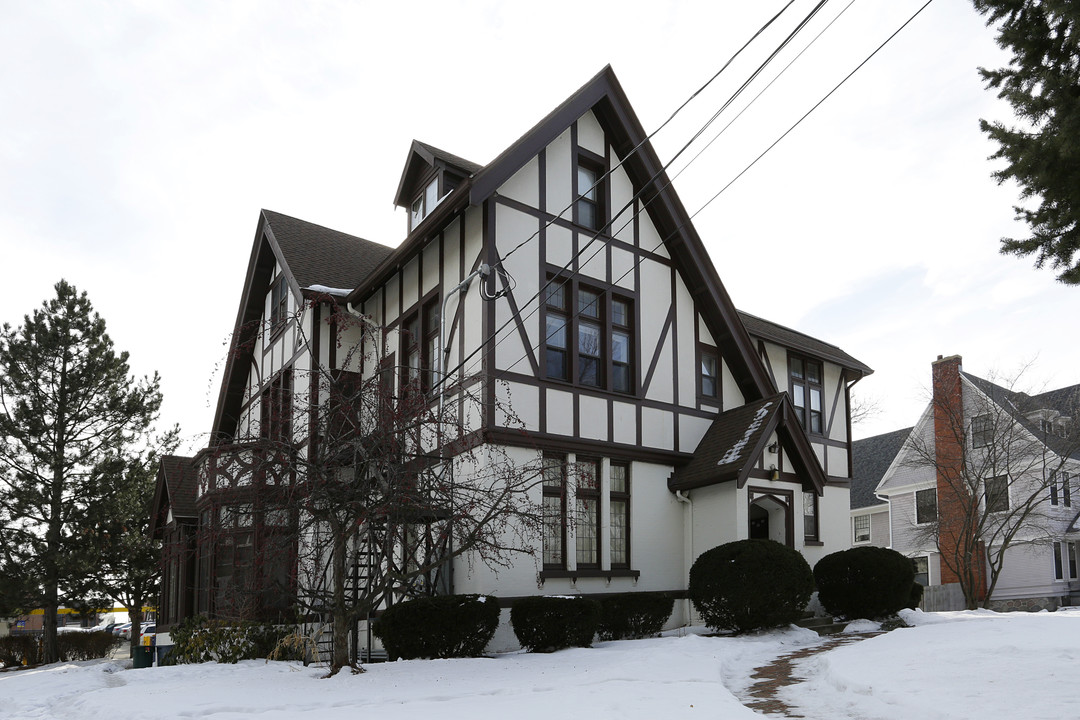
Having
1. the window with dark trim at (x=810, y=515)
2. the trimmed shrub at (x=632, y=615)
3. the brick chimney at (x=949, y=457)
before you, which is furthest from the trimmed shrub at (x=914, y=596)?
the brick chimney at (x=949, y=457)

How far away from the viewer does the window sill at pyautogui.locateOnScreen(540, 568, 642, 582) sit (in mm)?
16781

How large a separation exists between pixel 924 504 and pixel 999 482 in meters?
4.76

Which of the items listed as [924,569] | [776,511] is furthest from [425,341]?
[924,569]

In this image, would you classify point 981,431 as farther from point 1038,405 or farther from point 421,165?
point 421,165

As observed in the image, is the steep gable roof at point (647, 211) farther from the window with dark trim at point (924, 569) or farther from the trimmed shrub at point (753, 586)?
the window with dark trim at point (924, 569)

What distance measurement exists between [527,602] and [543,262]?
6.33 meters

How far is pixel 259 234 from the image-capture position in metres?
24.4

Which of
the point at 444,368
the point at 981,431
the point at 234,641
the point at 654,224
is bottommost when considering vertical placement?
the point at 234,641

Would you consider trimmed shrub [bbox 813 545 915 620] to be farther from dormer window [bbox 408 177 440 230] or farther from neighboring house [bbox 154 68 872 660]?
dormer window [bbox 408 177 440 230]

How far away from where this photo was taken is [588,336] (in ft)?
→ 60.8

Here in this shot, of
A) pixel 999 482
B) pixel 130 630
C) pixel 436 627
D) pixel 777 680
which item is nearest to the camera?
pixel 777 680

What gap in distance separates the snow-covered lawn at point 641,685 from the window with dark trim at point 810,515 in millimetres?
6031

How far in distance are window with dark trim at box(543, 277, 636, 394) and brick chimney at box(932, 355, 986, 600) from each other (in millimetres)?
18210

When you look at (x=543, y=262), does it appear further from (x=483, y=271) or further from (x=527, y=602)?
(x=527, y=602)
